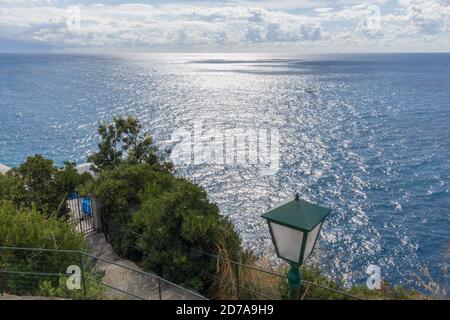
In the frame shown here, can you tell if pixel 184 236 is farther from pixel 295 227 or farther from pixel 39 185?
pixel 39 185

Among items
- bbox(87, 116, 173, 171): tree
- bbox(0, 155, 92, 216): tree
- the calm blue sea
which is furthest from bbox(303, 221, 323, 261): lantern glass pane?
bbox(87, 116, 173, 171): tree

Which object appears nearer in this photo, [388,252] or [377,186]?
[388,252]

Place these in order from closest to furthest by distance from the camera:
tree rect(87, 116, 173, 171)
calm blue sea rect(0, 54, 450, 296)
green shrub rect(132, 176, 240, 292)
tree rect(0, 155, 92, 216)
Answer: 1. green shrub rect(132, 176, 240, 292)
2. tree rect(0, 155, 92, 216)
3. tree rect(87, 116, 173, 171)
4. calm blue sea rect(0, 54, 450, 296)

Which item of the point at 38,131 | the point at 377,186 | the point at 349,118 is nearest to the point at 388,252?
the point at 377,186

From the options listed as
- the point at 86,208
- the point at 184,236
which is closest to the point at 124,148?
the point at 86,208

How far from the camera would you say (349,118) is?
196ft

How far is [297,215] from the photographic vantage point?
4277 millimetres

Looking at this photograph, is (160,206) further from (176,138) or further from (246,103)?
(246,103)

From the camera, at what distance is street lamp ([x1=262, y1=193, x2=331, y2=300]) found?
4184 mm

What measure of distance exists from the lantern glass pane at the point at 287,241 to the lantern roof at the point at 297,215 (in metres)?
0.11

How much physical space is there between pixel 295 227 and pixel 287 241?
1.10 feet

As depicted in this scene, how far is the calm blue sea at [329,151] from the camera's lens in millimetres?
25688

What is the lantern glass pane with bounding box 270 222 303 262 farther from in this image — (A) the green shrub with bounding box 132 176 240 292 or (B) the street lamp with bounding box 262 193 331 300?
(A) the green shrub with bounding box 132 176 240 292

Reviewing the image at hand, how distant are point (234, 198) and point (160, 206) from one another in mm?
22735
